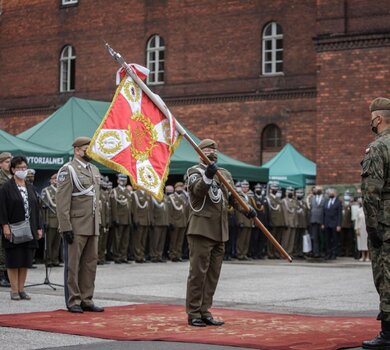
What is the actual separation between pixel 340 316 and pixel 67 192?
3595 mm

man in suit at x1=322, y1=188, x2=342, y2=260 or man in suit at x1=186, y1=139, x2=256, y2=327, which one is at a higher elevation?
man in suit at x1=322, y1=188, x2=342, y2=260

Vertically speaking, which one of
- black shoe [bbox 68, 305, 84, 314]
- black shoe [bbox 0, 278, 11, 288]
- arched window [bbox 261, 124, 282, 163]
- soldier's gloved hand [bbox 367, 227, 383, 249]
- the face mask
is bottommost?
black shoe [bbox 68, 305, 84, 314]

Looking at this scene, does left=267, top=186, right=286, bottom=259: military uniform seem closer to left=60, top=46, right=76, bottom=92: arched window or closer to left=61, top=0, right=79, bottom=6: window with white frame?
left=60, top=46, right=76, bottom=92: arched window

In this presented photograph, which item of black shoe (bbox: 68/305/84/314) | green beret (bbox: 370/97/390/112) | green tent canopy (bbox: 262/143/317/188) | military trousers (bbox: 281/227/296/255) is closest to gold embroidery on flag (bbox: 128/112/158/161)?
black shoe (bbox: 68/305/84/314)

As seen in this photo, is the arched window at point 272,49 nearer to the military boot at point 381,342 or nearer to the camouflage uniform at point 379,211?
the camouflage uniform at point 379,211

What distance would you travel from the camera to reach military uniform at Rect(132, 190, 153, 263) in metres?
22.5

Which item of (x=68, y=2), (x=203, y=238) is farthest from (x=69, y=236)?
(x=68, y=2)

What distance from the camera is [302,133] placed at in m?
33.7

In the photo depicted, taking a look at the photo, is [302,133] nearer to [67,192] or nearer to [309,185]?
[309,185]

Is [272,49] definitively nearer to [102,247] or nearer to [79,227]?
[102,247]

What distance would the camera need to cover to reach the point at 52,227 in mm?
19938

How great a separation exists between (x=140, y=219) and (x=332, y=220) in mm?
5961

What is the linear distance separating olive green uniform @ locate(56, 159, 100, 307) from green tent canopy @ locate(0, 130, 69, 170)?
9.75m

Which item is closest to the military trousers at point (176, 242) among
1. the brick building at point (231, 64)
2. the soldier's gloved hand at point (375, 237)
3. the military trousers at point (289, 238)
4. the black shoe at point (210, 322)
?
the military trousers at point (289, 238)
